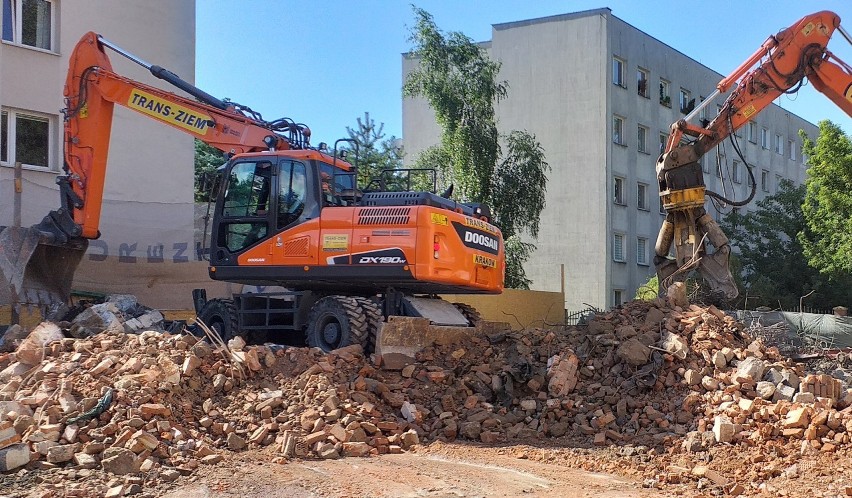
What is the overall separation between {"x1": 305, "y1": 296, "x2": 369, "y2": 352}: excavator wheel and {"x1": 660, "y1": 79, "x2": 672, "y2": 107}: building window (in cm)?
2791

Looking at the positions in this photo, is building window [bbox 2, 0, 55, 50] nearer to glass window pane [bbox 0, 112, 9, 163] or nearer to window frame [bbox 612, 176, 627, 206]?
glass window pane [bbox 0, 112, 9, 163]

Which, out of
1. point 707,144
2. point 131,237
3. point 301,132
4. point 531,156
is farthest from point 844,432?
point 531,156

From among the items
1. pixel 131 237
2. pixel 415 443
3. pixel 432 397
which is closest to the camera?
pixel 415 443

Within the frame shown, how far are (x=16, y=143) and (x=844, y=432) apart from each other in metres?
15.4

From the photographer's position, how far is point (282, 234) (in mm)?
11594

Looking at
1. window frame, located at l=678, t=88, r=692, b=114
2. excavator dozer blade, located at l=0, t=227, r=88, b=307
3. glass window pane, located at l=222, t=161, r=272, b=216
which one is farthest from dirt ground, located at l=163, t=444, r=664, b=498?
window frame, located at l=678, t=88, r=692, b=114

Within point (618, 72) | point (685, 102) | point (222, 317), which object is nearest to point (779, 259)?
point (685, 102)

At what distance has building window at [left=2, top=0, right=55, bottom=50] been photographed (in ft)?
58.6

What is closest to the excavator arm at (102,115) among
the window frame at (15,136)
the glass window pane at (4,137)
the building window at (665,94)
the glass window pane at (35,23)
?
the window frame at (15,136)

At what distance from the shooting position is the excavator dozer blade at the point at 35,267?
1305cm

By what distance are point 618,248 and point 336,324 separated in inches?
943

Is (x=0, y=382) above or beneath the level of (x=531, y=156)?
beneath

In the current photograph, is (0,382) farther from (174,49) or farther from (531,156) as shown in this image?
(531,156)

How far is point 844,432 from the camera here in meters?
8.50
